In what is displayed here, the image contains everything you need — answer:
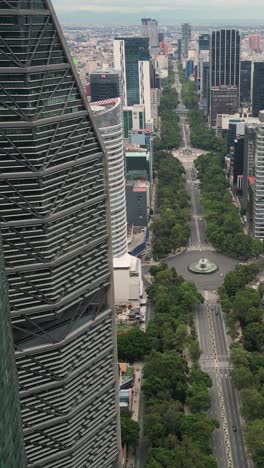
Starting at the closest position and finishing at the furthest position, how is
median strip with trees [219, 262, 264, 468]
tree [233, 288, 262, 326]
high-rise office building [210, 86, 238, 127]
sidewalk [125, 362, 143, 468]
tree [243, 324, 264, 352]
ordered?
median strip with trees [219, 262, 264, 468] < sidewalk [125, 362, 143, 468] < tree [243, 324, 264, 352] < tree [233, 288, 262, 326] < high-rise office building [210, 86, 238, 127]

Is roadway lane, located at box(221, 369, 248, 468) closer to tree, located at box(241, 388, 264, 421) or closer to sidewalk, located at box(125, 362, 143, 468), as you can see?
tree, located at box(241, 388, 264, 421)

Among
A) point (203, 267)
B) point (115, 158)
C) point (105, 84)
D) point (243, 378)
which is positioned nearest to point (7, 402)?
point (243, 378)

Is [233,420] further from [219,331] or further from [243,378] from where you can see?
[219,331]

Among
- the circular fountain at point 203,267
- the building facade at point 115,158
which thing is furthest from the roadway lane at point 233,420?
the circular fountain at point 203,267

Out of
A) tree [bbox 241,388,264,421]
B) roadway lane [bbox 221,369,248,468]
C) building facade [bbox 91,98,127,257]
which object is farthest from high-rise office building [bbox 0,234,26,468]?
building facade [bbox 91,98,127,257]

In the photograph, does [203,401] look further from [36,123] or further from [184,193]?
[184,193]

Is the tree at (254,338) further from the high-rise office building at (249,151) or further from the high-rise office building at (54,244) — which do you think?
the high-rise office building at (249,151)
